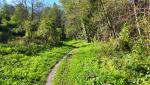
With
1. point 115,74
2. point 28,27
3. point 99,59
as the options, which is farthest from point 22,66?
point 28,27

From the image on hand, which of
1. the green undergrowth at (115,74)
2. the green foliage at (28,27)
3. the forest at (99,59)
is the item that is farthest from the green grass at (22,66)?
the green foliage at (28,27)

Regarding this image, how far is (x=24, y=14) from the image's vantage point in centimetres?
7931

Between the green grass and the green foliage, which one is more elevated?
the green foliage

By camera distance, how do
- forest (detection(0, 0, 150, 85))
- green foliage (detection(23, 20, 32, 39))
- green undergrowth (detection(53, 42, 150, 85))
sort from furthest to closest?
green foliage (detection(23, 20, 32, 39)) → forest (detection(0, 0, 150, 85)) → green undergrowth (detection(53, 42, 150, 85))

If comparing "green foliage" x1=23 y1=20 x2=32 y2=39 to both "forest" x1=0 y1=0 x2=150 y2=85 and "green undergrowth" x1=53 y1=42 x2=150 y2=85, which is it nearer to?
"forest" x1=0 y1=0 x2=150 y2=85

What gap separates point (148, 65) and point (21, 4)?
52.2 meters

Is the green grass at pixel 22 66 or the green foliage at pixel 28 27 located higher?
the green foliage at pixel 28 27

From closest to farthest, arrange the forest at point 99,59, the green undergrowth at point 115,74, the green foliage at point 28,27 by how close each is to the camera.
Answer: the green undergrowth at point 115,74 < the forest at point 99,59 < the green foliage at point 28,27

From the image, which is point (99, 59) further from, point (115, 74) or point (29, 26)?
point (29, 26)

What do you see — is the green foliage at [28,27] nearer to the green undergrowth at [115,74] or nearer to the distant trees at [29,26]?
the distant trees at [29,26]

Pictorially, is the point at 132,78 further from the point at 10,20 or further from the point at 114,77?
the point at 10,20

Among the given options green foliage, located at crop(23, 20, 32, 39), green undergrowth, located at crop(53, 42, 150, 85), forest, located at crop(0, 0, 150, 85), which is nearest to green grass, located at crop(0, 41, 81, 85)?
forest, located at crop(0, 0, 150, 85)

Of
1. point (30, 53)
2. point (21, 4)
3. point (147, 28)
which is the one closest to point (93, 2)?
point (21, 4)

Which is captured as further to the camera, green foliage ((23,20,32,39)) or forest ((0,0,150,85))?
green foliage ((23,20,32,39))
